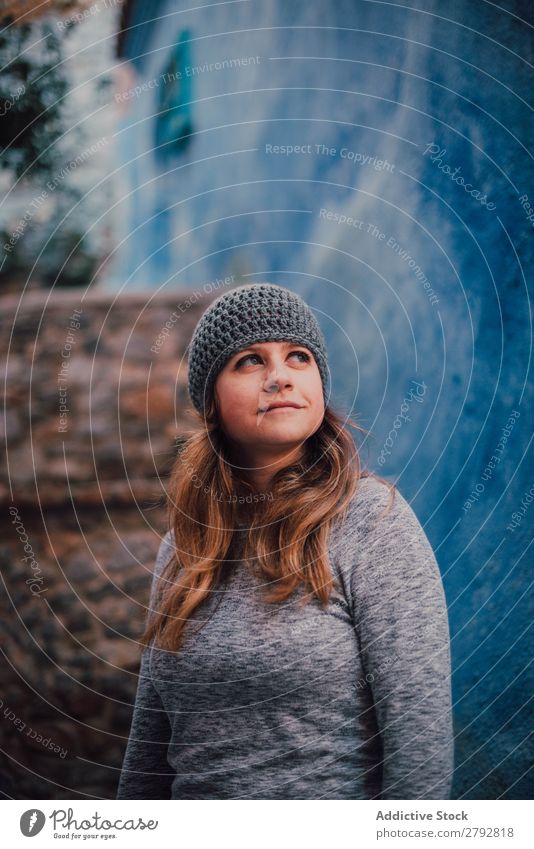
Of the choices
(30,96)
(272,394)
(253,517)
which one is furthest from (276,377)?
(30,96)

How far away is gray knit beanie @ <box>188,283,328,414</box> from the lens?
25.5 inches

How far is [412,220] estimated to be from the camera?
0.85 metres

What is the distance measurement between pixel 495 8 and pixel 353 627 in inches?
27.1

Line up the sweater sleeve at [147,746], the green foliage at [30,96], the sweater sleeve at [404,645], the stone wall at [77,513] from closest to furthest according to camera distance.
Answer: the sweater sleeve at [404,645] < the sweater sleeve at [147,746] < the green foliage at [30,96] < the stone wall at [77,513]

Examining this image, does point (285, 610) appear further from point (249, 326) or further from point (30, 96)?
point (30, 96)

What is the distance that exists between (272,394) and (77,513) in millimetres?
581

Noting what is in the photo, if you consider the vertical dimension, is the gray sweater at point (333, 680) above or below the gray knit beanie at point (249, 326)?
below

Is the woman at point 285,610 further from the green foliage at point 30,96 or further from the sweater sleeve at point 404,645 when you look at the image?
the green foliage at point 30,96

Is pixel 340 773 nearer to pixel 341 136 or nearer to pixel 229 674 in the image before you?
pixel 229 674

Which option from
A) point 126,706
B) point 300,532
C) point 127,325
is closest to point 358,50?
point 127,325

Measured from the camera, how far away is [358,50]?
86 centimetres

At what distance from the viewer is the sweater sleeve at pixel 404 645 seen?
568 millimetres

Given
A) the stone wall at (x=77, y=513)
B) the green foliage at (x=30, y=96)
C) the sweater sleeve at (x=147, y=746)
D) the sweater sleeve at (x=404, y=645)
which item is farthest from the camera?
the stone wall at (x=77, y=513)
